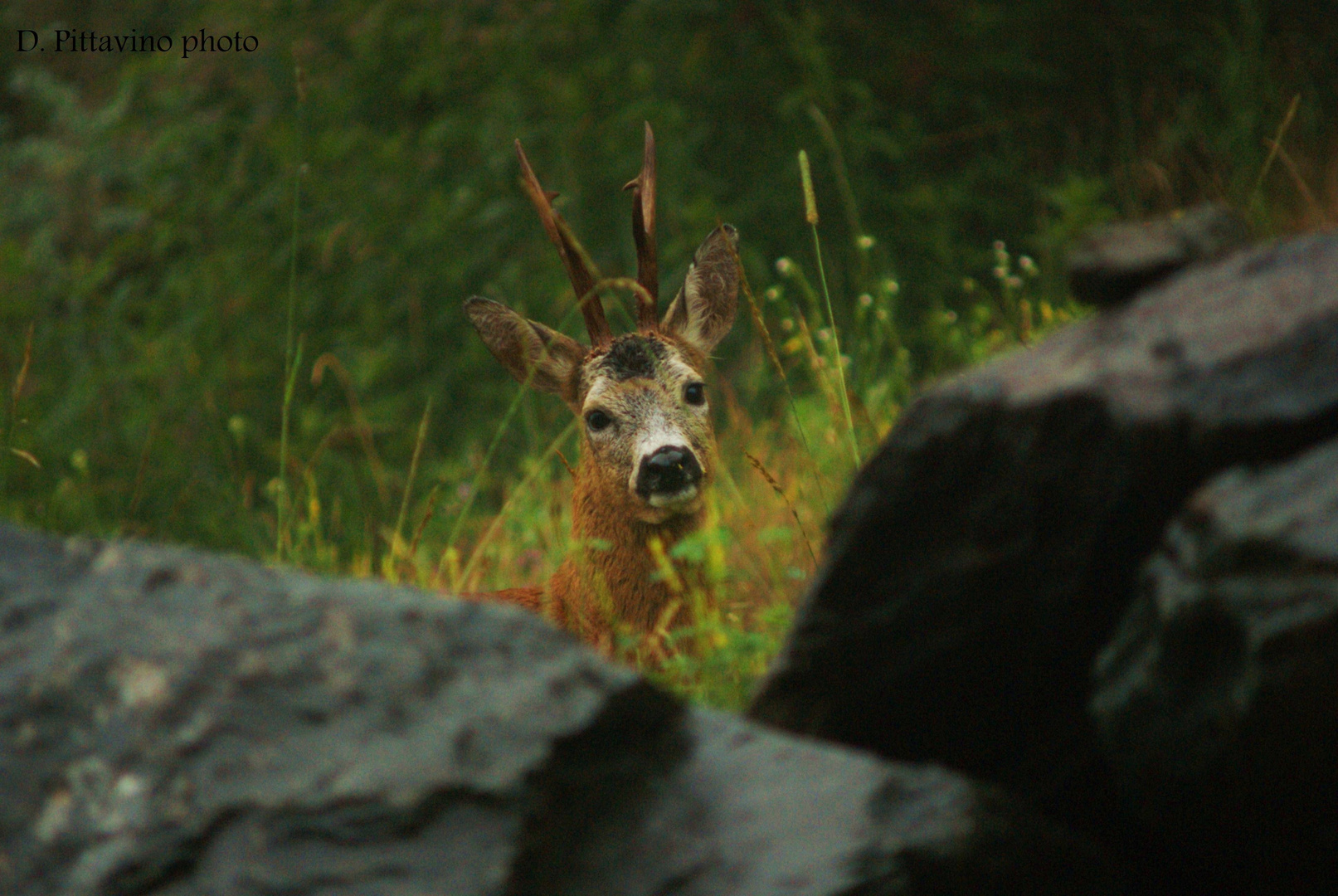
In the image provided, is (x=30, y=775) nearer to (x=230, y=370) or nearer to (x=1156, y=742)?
(x=1156, y=742)

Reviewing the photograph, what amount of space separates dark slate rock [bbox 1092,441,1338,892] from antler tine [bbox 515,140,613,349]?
7.34 ft

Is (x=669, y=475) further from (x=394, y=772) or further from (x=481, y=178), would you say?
(x=481, y=178)

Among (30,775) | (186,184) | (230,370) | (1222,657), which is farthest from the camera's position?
(186,184)

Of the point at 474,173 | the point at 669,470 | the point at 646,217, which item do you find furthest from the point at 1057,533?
the point at 474,173

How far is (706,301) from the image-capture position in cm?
498

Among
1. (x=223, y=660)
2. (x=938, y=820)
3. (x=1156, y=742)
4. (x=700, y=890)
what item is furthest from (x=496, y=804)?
(x=1156, y=742)

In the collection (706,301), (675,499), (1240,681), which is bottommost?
(1240,681)

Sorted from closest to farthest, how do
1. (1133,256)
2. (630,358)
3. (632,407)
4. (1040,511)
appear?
(1040,511), (1133,256), (632,407), (630,358)

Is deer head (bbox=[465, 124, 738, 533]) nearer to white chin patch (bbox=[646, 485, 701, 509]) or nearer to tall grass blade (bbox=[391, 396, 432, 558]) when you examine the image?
white chin patch (bbox=[646, 485, 701, 509])

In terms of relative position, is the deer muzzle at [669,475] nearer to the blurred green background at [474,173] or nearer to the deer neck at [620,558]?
the deer neck at [620,558]

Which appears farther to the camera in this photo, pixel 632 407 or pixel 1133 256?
pixel 632 407

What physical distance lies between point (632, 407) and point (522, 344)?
58 cm

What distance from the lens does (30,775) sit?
69.1 inches

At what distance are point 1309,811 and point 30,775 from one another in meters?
1.49
